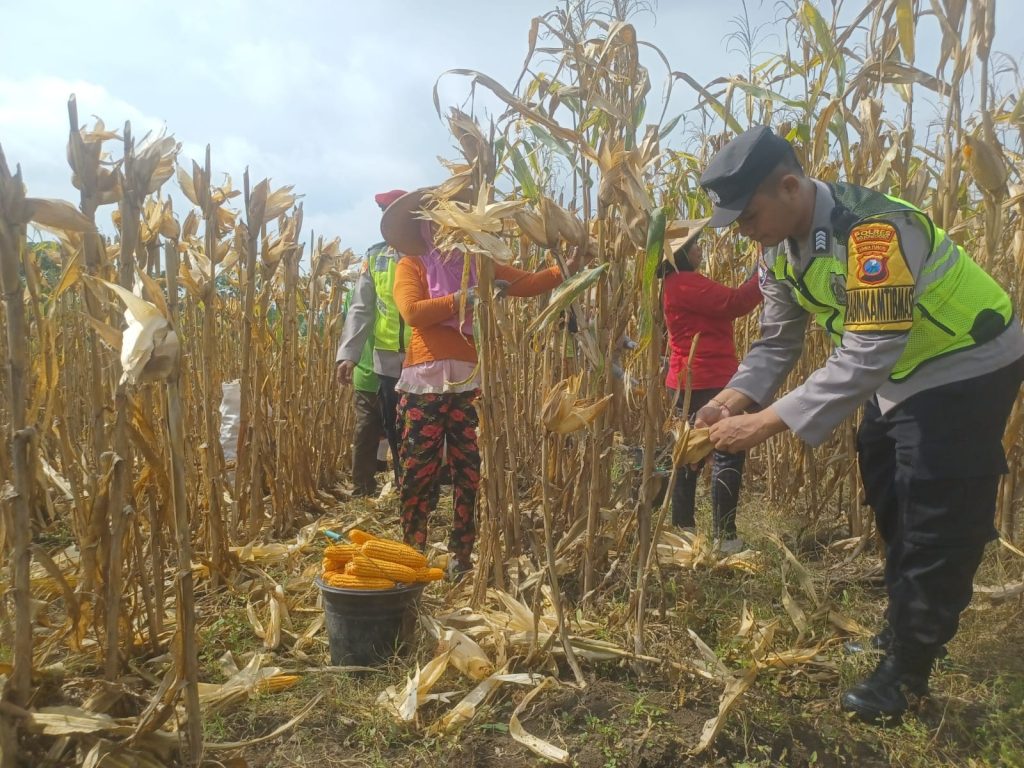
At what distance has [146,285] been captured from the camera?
1.25 metres

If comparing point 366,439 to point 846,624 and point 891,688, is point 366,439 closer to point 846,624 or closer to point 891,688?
point 846,624

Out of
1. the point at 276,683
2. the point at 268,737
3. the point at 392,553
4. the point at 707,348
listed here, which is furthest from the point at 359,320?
the point at 268,737

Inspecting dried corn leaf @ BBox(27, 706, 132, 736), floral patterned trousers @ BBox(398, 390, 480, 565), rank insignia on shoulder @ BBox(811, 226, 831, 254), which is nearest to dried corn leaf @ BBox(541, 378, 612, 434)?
rank insignia on shoulder @ BBox(811, 226, 831, 254)

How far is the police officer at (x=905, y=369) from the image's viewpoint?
1.54 m

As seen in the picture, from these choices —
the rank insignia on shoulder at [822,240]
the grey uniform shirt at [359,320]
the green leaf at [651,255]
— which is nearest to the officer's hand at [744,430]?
the green leaf at [651,255]

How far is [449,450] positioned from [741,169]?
152 cm

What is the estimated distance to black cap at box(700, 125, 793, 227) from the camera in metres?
1.60

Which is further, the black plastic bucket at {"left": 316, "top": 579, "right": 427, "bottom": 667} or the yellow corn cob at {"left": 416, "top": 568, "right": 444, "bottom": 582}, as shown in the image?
the yellow corn cob at {"left": 416, "top": 568, "right": 444, "bottom": 582}

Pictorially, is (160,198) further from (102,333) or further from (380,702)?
(380,702)

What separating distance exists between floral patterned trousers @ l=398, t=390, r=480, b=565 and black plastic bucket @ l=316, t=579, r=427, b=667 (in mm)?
592

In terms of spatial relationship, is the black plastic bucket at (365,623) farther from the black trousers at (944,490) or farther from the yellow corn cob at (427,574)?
the black trousers at (944,490)

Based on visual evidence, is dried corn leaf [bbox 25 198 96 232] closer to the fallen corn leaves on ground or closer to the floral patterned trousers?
the fallen corn leaves on ground

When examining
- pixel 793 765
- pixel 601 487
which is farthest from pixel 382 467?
pixel 793 765

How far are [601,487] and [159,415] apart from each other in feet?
5.23
